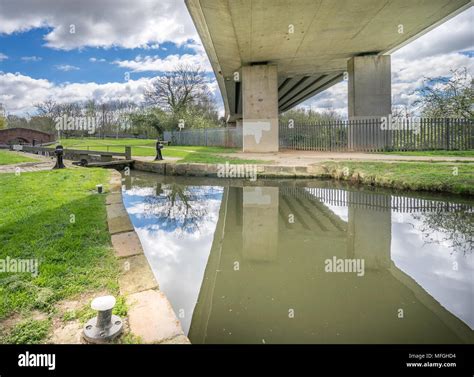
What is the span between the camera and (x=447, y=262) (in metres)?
2.81

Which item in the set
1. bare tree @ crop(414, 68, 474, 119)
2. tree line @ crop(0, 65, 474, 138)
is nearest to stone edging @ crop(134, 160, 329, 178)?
bare tree @ crop(414, 68, 474, 119)

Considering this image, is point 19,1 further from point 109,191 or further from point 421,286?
point 421,286

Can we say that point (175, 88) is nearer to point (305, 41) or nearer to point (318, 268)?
point (305, 41)

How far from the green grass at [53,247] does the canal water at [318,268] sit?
56 centimetres

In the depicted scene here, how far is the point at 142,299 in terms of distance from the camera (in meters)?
1.85

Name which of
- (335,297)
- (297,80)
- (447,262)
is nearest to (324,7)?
(447,262)

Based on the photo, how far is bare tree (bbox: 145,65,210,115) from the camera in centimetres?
3422

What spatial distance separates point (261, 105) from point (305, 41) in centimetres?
357

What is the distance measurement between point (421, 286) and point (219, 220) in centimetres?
284
